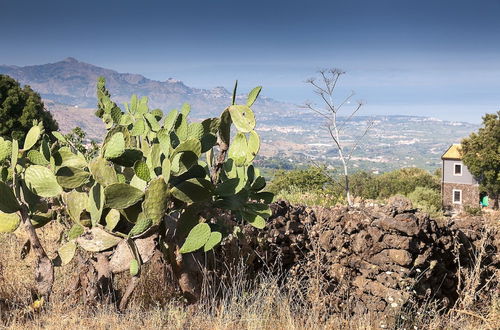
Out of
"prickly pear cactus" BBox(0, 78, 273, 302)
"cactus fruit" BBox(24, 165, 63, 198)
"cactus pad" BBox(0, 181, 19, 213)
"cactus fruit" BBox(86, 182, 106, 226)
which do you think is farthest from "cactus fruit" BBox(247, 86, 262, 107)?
"cactus pad" BBox(0, 181, 19, 213)

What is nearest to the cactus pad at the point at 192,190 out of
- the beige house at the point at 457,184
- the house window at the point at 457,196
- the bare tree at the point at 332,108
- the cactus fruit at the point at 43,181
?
the cactus fruit at the point at 43,181

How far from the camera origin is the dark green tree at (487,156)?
30.0m

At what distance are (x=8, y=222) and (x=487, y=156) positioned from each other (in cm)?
3077

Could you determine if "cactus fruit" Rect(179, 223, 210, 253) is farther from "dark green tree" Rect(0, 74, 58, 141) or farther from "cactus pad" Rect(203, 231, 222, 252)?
"dark green tree" Rect(0, 74, 58, 141)

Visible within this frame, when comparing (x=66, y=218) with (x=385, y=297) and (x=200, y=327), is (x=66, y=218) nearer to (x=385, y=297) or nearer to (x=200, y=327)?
(x=200, y=327)

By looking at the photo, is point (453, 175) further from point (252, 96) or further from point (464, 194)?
point (252, 96)

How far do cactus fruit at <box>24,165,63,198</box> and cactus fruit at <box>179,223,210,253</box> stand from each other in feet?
3.34

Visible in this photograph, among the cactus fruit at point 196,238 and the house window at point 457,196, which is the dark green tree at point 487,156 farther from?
the cactus fruit at point 196,238

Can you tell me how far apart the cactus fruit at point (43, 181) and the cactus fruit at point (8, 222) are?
10.2 inches

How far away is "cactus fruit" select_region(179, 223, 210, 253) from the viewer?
10.3 ft

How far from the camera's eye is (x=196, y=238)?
3.14m

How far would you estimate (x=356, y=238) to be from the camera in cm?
400

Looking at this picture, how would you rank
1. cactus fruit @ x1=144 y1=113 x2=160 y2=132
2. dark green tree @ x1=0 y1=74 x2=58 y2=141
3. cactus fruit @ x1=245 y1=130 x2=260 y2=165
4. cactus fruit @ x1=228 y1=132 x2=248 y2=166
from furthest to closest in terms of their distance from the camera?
dark green tree @ x1=0 y1=74 x2=58 y2=141
cactus fruit @ x1=144 y1=113 x2=160 y2=132
cactus fruit @ x1=228 y1=132 x2=248 y2=166
cactus fruit @ x1=245 y1=130 x2=260 y2=165

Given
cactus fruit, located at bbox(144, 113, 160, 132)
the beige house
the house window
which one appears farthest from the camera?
the house window
